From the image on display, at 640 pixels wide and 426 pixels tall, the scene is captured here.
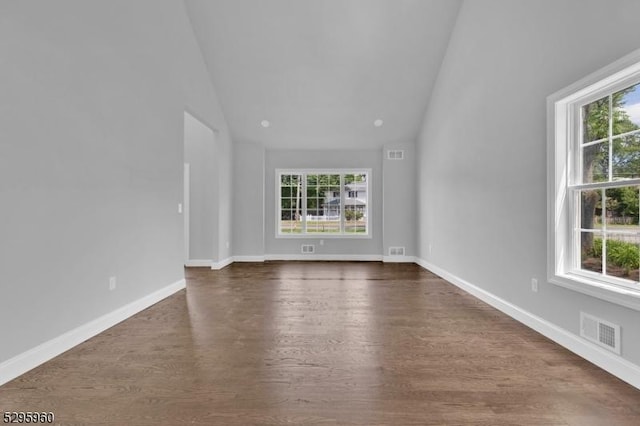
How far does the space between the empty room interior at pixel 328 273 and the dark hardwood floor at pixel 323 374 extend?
20 millimetres

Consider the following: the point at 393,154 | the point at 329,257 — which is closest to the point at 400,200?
the point at 393,154

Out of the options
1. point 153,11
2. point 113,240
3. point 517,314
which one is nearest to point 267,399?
point 113,240

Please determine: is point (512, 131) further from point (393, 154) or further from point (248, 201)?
point (248, 201)

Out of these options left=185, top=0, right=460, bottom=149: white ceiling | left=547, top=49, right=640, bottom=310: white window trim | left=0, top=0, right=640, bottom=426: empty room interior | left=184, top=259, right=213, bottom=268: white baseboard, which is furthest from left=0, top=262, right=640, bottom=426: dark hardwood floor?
left=185, top=0, right=460, bottom=149: white ceiling

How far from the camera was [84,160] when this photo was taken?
2893 millimetres

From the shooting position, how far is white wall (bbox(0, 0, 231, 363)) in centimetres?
227

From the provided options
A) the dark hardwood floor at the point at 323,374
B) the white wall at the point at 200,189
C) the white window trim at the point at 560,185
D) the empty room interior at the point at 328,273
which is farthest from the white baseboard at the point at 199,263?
the white window trim at the point at 560,185

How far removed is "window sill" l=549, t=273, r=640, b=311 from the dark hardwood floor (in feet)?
1.66

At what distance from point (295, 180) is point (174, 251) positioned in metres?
3.89

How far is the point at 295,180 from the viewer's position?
7941 mm

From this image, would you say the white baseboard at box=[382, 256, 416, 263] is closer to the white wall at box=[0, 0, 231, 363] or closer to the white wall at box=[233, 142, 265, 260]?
the white wall at box=[233, 142, 265, 260]

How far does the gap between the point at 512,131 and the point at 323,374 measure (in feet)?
10.1

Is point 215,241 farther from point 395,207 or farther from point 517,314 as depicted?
point 517,314

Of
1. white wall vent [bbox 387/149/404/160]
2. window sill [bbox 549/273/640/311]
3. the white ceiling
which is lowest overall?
window sill [bbox 549/273/640/311]
